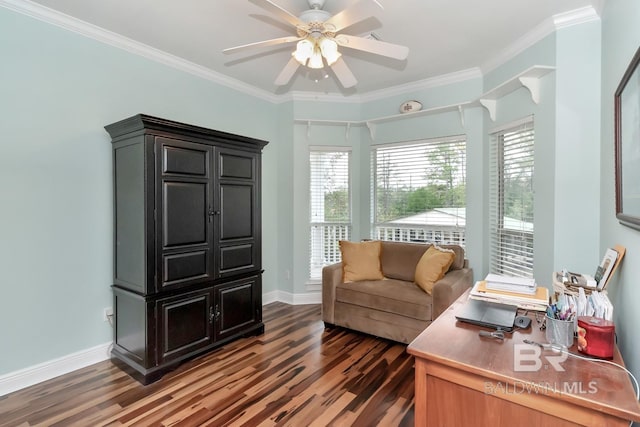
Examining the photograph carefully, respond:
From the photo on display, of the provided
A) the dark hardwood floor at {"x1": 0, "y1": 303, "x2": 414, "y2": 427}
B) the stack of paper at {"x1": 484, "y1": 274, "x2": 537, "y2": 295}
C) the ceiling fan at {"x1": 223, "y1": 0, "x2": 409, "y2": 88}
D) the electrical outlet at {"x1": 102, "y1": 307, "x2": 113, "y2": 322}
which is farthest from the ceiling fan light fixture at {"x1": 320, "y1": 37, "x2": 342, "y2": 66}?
the electrical outlet at {"x1": 102, "y1": 307, "x2": 113, "y2": 322}

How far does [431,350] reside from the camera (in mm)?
1250

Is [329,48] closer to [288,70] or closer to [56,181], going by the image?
[288,70]

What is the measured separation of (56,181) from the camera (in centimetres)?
249

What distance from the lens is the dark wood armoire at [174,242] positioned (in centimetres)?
244

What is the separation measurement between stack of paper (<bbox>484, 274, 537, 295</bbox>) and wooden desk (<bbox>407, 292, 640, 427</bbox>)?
0.33 meters

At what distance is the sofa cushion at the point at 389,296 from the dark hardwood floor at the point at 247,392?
1.23ft

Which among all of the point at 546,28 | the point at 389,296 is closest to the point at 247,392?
the point at 389,296

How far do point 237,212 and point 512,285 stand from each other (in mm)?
2307

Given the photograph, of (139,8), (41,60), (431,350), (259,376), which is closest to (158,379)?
(259,376)

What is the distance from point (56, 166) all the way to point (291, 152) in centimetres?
246

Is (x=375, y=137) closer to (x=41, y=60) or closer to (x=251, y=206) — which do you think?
(x=251, y=206)

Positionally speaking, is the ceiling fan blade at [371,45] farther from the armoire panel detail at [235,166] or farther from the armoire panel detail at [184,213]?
the armoire panel detail at [184,213]

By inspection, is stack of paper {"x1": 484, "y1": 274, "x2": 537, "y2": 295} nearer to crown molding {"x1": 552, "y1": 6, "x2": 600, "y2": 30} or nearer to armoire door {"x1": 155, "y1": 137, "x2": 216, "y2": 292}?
crown molding {"x1": 552, "y1": 6, "x2": 600, "y2": 30}

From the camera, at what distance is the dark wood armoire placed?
2.44m
